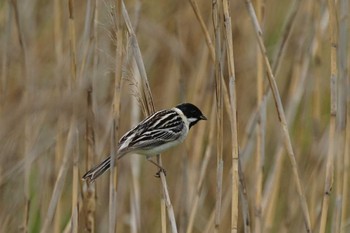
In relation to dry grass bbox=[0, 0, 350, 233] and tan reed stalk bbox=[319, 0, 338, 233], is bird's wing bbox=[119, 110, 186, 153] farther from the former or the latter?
tan reed stalk bbox=[319, 0, 338, 233]

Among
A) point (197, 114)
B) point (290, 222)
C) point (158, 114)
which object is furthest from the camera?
point (290, 222)

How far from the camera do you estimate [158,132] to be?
9.72 feet

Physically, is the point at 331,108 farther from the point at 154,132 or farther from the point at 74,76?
the point at 74,76

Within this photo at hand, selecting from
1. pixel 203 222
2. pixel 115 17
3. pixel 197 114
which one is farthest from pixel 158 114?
pixel 203 222

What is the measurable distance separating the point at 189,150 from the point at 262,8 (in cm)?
112

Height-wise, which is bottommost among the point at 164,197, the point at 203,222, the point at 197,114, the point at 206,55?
the point at 203,222

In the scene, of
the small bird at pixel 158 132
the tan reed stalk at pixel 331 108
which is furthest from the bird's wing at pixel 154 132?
the tan reed stalk at pixel 331 108

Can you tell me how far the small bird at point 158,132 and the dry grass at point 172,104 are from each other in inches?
4.1

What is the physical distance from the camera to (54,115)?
170 centimetres

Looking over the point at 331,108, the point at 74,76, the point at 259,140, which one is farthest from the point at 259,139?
the point at 74,76

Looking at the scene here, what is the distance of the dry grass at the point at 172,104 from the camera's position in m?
2.40

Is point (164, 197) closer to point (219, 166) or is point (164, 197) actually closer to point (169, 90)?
point (219, 166)

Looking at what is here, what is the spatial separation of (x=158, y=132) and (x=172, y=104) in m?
1.31

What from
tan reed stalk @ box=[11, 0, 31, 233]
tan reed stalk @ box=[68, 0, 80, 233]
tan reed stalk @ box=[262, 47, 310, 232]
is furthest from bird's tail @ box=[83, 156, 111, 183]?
tan reed stalk @ box=[262, 47, 310, 232]
